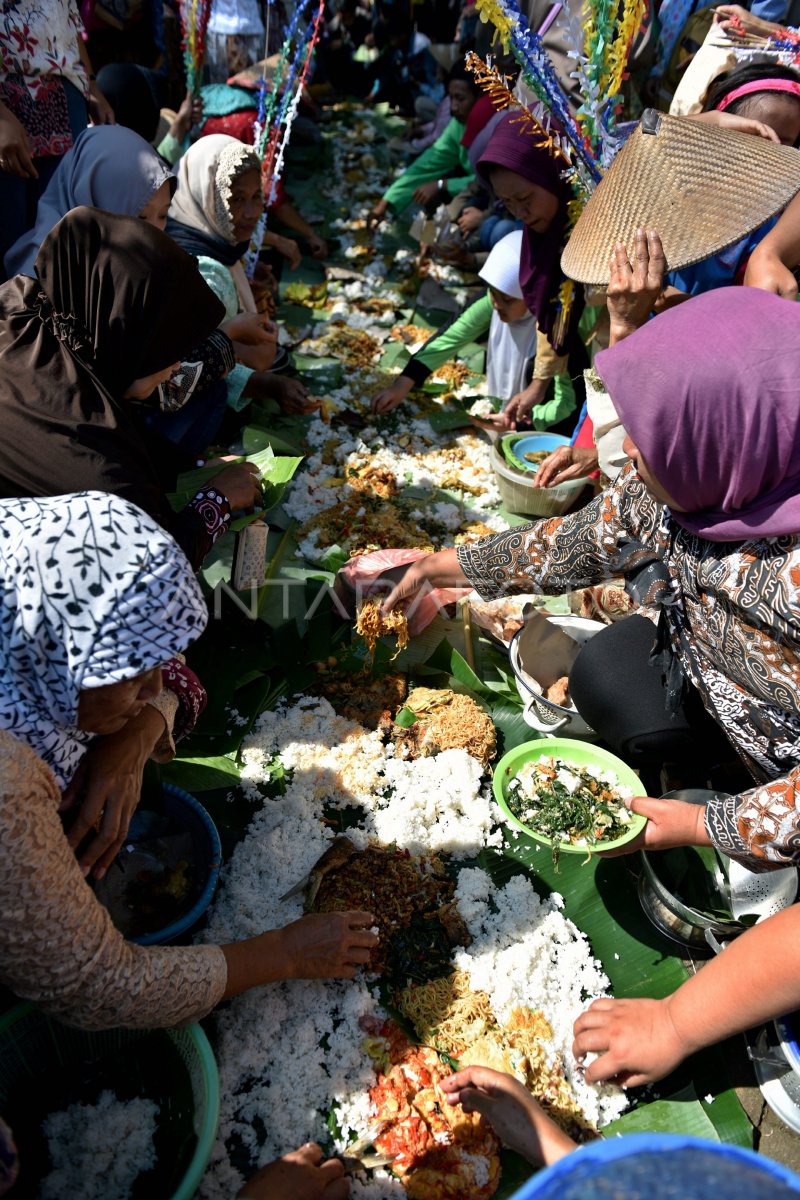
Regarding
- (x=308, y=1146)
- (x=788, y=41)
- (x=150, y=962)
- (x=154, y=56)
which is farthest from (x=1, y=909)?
(x=154, y=56)

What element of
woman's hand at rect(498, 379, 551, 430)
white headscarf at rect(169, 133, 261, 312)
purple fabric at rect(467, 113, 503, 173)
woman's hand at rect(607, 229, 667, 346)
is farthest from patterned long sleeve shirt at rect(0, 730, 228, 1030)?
purple fabric at rect(467, 113, 503, 173)

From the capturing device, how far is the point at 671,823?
6.33 feet

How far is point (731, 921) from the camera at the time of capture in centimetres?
205

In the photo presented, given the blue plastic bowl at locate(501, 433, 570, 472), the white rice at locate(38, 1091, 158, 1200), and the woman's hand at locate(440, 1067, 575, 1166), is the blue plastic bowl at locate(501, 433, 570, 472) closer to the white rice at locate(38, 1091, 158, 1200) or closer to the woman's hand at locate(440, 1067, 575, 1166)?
the woman's hand at locate(440, 1067, 575, 1166)

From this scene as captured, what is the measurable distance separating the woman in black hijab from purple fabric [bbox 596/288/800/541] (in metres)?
1.33

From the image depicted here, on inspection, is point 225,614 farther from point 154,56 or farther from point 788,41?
point 154,56

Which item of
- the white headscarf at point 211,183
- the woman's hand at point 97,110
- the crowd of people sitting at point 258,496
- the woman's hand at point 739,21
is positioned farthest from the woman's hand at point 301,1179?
the woman's hand at point 97,110

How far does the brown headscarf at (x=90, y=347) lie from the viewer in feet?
6.81

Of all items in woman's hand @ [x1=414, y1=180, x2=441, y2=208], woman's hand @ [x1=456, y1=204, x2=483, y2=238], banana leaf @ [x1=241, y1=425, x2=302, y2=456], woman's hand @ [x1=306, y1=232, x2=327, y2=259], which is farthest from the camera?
woman's hand @ [x1=414, y1=180, x2=441, y2=208]

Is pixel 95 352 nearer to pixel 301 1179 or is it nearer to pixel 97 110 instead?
pixel 301 1179

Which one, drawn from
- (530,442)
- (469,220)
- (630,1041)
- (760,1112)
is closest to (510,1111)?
(630,1041)

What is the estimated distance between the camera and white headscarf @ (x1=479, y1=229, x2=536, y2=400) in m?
3.86

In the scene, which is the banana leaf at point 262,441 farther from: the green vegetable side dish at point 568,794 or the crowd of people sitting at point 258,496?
the green vegetable side dish at point 568,794

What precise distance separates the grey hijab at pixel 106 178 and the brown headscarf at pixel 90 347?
0.81 m
